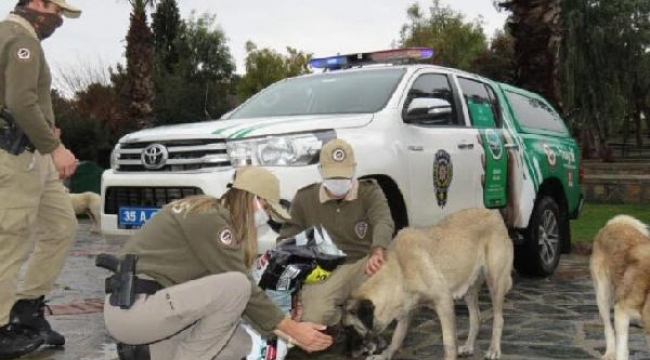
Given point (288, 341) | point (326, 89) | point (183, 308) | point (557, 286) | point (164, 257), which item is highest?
point (326, 89)

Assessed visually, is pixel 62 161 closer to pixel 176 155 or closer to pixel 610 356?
pixel 176 155

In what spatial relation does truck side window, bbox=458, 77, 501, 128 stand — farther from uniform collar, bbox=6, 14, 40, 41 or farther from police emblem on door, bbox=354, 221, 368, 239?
uniform collar, bbox=6, 14, 40, 41

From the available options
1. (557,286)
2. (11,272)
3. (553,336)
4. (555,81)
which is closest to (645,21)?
(555,81)

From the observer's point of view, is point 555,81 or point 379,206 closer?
point 379,206

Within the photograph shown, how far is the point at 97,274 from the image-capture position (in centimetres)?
816

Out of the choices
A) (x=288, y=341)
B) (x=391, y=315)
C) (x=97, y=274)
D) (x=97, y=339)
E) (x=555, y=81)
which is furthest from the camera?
(x=555, y=81)

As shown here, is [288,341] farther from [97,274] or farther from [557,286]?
[97,274]

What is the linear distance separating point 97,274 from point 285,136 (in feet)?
13.7

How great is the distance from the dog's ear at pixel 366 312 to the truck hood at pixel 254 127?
1.49 m

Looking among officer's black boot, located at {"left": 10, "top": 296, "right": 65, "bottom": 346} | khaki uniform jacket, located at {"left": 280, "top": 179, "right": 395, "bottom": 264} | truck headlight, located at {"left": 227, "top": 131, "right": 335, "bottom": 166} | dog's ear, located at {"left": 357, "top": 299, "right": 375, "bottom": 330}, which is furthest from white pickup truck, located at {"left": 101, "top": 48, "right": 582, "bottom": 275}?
dog's ear, located at {"left": 357, "top": 299, "right": 375, "bottom": 330}

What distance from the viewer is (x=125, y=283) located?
10.7 feet

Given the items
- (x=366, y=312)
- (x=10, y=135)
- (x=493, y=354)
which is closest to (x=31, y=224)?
(x=10, y=135)

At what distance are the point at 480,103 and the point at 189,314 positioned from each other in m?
4.44

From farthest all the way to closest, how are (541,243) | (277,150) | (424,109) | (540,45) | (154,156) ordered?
(540,45)
(541,243)
(424,109)
(154,156)
(277,150)
